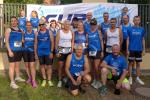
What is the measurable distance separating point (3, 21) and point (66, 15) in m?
2.15

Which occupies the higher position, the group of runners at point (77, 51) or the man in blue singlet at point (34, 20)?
the man in blue singlet at point (34, 20)

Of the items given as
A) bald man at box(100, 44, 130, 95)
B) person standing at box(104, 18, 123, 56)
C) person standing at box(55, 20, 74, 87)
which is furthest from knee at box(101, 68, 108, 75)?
person standing at box(55, 20, 74, 87)

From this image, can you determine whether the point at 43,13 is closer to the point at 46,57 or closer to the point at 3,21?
the point at 3,21

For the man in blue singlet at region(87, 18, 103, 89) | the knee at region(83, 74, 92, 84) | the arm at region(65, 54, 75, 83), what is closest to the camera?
the arm at region(65, 54, 75, 83)

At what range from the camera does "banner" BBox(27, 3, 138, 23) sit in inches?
489

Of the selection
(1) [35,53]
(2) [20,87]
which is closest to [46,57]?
(1) [35,53]

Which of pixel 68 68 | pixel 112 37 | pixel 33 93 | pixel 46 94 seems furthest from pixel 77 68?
pixel 112 37

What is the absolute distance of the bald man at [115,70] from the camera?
1028 centimetres

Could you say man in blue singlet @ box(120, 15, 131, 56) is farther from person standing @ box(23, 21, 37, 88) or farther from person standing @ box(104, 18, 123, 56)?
person standing @ box(23, 21, 37, 88)

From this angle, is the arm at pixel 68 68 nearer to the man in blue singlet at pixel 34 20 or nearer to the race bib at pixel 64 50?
the race bib at pixel 64 50

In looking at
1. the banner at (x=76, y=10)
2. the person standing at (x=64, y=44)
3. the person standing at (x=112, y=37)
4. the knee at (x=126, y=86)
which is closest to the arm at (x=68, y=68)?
the person standing at (x=64, y=44)

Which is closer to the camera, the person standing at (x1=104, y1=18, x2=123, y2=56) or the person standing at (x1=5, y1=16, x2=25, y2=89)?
the person standing at (x1=5, y1=16, x2=25, y2=89)

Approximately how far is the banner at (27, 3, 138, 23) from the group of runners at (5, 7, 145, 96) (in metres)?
1.31

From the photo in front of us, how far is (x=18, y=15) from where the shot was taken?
12.4 metres
